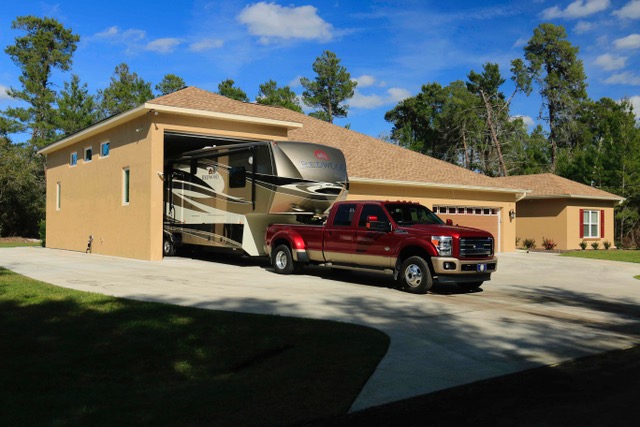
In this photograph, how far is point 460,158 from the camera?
55.5m

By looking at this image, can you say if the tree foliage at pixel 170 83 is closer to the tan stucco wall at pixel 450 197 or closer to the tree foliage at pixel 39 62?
the tree foliage at pixel 39 62

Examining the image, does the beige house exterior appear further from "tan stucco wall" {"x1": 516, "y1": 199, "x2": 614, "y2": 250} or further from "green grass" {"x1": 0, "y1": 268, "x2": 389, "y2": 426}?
"green grass" {"x1": 0, "y1": 268, "x2": 389, "y2": 426}

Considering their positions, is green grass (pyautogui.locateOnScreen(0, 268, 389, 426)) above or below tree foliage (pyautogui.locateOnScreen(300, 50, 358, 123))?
below

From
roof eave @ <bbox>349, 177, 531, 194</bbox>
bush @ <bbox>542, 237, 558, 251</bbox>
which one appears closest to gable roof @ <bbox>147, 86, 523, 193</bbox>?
roof eave @ <bbox>349, 177, 531, 194</bbox>

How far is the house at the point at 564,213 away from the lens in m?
31.2

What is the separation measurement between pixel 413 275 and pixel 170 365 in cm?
684

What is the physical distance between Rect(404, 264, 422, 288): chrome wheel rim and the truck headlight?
63 cm

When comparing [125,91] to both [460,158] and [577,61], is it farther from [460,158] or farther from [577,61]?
[577,61]

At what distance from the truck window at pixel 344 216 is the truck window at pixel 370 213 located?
0.33m

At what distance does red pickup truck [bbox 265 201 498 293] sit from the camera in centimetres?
1183

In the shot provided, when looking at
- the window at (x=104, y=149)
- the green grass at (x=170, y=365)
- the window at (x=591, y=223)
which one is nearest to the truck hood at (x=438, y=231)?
the green grass at (x=170, y=365)

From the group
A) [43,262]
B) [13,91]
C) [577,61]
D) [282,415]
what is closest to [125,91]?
[13,91]

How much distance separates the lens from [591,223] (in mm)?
32469

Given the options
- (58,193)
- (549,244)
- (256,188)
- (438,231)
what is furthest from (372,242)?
(549,244)
